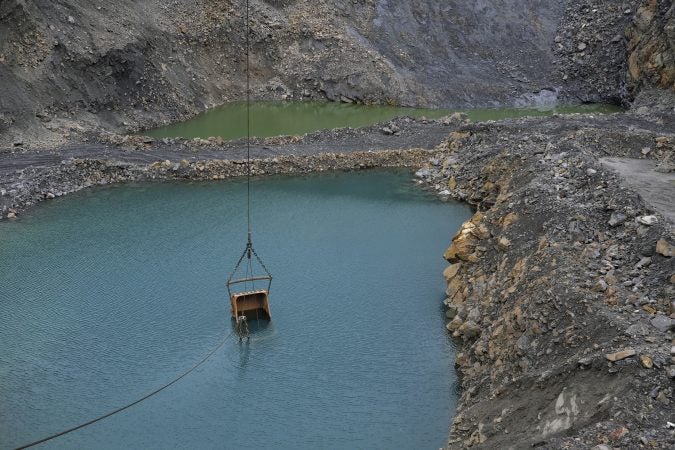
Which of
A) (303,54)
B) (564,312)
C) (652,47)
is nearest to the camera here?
(564,312)

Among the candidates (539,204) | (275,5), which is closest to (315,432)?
(539,204)

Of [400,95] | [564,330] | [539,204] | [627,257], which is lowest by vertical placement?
[564,330]

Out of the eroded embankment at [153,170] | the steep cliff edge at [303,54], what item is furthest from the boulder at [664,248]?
the steep cliff edge at [303,54]

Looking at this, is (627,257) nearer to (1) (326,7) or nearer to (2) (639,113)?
(2) (639,113)

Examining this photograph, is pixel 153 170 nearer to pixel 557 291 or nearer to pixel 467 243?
pixel 467 243

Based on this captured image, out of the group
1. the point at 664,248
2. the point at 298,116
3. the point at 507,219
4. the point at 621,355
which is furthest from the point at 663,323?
the point at 298,116
